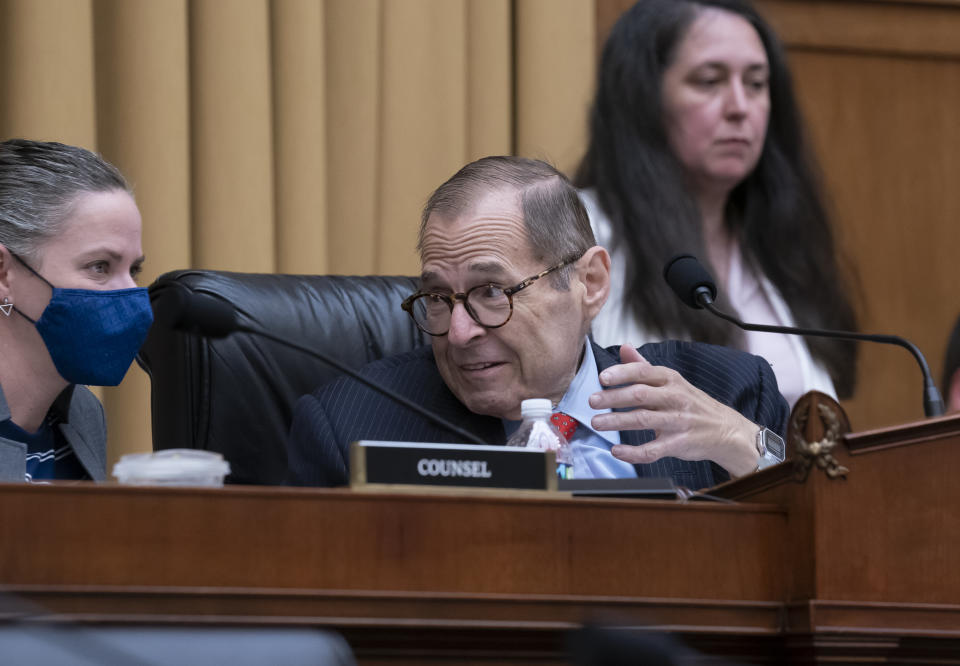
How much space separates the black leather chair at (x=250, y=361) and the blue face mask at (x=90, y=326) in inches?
1.8

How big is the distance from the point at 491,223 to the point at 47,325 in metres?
0.67

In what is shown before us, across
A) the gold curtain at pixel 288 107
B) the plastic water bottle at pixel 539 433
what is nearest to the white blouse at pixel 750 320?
the gold curtain at pixel 288 107

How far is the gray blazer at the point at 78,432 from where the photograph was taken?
191 cm

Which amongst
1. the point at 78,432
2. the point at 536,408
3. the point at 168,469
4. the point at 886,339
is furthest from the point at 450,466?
the point at 78,432

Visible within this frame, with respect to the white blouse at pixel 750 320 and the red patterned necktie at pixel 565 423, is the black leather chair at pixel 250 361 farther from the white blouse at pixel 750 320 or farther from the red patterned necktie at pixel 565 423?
the white blouse at pixel 750 320

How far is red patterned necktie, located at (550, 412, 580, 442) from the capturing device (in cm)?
199

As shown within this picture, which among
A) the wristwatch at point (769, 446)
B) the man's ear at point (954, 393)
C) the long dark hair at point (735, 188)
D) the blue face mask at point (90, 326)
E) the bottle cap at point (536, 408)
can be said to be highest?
the long dark hair at point (735, 188)

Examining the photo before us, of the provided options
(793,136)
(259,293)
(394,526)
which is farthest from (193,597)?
(793,136)

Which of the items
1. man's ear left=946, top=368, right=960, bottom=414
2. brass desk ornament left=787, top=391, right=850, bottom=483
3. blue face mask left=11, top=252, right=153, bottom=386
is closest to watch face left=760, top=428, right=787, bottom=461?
brass desk ornament left=787, top=391, right=850, bottom=483

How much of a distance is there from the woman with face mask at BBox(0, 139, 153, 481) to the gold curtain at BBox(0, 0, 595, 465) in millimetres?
793

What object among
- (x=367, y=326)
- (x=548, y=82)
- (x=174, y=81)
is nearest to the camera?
(x=367, y=326)

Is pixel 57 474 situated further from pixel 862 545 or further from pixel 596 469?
pixel 862 545

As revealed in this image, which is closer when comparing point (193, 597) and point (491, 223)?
point (193, 597)

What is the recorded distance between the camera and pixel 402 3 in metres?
3.26
